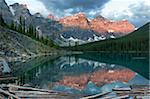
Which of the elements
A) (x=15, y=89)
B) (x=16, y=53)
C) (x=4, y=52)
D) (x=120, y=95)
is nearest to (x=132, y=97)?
(x=120, y=95)

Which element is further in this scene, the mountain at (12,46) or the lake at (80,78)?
the mountain at (12,46)

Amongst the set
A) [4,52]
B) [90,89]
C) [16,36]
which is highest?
[16,36]

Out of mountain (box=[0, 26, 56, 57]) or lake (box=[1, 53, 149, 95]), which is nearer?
lake (box=[1, 53, 149, 95])

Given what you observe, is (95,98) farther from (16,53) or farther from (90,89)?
(16,53)

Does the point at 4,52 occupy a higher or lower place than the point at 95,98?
higher

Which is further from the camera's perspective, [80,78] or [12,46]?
[12,46]

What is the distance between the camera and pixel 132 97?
2611 centimetres

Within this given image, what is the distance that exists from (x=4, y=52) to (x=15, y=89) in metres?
106

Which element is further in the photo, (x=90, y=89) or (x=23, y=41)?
(x=23, y=41)

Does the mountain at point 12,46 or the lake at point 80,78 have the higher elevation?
the mountain at point 12,46

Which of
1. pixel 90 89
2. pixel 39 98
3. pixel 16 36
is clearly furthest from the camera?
pixel 16 36

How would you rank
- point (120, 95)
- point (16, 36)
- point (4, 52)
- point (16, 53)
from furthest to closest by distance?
point (16, 36) < point (16, 53) < point (4, 52) < point (120, 95)

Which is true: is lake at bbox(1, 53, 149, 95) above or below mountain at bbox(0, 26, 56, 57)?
below

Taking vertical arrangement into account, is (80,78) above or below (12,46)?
below
